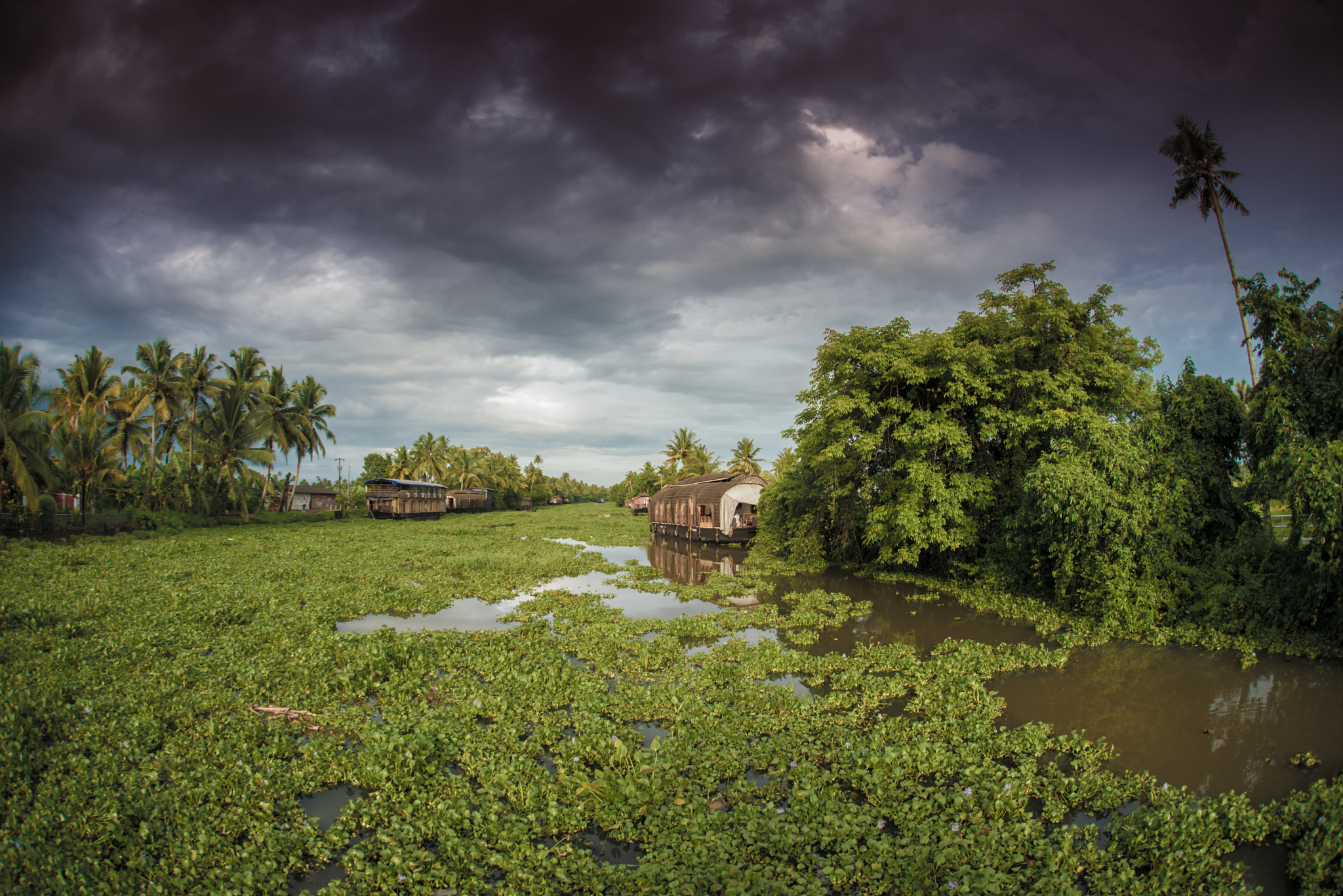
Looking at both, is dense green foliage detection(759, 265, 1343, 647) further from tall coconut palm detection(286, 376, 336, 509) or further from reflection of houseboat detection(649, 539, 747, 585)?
tall coconut palm detection(286, 376, 336, 509)

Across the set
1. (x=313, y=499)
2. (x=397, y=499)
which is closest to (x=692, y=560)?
(x=397, y=499)

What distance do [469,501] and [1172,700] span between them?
3036 inches

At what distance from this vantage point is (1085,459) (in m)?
14.2

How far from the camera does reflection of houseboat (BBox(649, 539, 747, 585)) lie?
24.3m

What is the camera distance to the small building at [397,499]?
185ft

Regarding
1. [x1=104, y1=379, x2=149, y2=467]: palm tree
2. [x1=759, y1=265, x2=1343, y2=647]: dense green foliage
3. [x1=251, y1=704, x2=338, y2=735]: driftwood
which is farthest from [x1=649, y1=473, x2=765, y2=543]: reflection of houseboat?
[x1=104, y1=379, x2=149, y2=467]: palm tree

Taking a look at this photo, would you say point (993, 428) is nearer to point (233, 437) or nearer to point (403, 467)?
point (233, 437)

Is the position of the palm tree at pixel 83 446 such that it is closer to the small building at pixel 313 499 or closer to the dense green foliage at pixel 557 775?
the dense green foliage at pixel 557 775

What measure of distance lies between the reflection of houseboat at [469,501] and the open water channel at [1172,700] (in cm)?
6288

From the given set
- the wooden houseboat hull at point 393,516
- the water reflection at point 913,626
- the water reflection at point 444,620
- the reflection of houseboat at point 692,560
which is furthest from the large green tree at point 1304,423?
the wooden houseboat hull at point 393,516

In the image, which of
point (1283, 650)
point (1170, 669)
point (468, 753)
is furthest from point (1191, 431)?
point (468, 753)

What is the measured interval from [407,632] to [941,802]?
35.5 ft

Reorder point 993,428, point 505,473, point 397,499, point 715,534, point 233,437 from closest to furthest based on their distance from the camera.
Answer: point 993,428 → point 715,534 → point 233,437 → point 397,499 → point 505,473

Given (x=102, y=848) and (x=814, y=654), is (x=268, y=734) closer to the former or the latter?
(x=102, y=848)
